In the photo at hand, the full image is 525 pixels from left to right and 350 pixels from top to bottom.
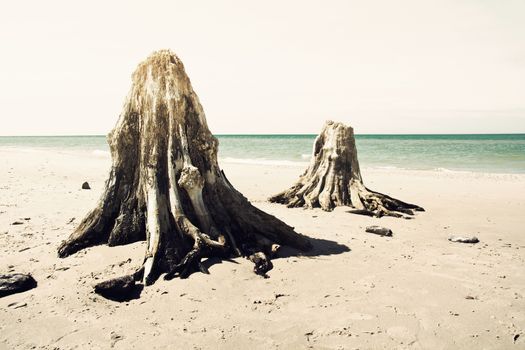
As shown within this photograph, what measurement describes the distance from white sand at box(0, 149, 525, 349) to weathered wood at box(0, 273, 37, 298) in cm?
14

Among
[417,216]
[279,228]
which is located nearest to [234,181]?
[417,216]

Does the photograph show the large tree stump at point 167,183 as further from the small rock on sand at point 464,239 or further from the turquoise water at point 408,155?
the turquoise water at point 408,155

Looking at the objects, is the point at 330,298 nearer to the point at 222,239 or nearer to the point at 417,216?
the point at 222,239

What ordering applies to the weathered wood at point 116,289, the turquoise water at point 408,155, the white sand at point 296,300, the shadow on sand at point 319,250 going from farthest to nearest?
1. the turquoise water at point 408,155
2. the shadow on sand at point 319,250
3. the weathered wood at point 116,289
4. the white sand at point 296,300

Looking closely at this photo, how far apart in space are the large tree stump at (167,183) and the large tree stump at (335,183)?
5003 mm

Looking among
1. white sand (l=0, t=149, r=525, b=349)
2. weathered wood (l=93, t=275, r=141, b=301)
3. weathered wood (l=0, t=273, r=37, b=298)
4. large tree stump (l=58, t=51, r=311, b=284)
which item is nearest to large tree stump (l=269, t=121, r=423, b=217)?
white sand (l=0, t=149, r=525, b=349)

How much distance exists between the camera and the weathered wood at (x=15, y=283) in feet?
16.4

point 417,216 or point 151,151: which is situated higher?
point 151,151

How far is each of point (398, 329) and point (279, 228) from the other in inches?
111

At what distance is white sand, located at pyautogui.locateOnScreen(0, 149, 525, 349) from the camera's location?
4012mm

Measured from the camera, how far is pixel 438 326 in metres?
4.24

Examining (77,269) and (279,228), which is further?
(279,228)

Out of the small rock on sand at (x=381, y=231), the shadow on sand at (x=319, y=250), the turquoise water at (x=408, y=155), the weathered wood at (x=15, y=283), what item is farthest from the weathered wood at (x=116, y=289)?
the turquoise water at (x=408, y=155)

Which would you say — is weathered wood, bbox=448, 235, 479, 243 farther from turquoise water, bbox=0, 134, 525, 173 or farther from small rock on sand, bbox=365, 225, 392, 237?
turquoise water, bbox=0, 134, 525, 173
